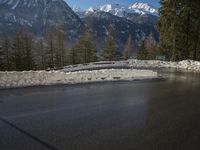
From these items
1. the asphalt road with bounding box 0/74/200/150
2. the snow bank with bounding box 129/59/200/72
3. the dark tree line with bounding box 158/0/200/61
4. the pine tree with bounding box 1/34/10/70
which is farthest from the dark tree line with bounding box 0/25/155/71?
the asphalt road with bounding box 0/74/200/150

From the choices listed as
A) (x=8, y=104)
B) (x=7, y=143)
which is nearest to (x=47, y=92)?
(x=8, y=104)

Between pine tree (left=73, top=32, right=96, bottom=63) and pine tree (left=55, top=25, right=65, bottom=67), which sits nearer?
pine tree (left=55, top=25, right=65, bottom=67)

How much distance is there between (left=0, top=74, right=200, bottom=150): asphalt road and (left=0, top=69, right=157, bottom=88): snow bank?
2193 mm

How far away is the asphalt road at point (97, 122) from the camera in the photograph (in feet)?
18.8

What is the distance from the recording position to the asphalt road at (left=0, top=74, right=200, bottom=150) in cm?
574

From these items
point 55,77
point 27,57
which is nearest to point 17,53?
point 27,57

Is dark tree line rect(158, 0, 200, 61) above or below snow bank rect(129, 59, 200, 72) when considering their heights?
above

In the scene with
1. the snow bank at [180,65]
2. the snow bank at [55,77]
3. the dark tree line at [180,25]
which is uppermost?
the dark tree line at [180,25]

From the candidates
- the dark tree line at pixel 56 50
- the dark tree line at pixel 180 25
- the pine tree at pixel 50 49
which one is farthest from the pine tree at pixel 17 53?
the dark tree line at pixel 180 25

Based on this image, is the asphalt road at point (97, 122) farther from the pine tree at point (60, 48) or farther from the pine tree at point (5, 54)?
the pine tree at point (60, 48)

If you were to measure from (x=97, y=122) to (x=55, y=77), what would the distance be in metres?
8.75

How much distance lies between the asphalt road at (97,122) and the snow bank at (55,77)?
219cm

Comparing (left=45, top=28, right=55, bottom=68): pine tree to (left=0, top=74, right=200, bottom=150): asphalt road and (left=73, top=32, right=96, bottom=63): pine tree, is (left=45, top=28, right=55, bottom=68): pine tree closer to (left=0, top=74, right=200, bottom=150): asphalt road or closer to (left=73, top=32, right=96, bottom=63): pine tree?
(left=73, top=32, right=96, bottom=63): pine tree

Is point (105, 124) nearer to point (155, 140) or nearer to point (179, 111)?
point (155, 140)
